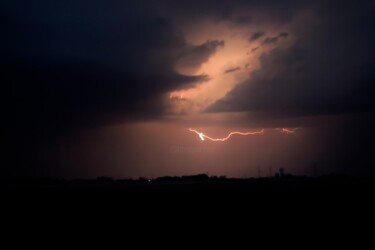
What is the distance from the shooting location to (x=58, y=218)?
91.9 ft

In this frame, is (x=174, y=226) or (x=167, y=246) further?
(x=174, y=226)

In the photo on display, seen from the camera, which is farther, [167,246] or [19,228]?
[19,228]

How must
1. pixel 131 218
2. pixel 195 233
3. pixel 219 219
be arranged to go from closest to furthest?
pixel 195 233 → pixel 219 219 → pixel 131 218

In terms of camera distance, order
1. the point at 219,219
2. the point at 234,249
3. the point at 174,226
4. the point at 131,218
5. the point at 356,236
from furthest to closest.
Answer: the point at 131,218 < the point at 219,219 < the point at 174,226 < the point at 356,236 < the point at 234,249

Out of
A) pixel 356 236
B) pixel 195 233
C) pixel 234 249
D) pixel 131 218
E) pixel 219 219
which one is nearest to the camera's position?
pixel 234 249

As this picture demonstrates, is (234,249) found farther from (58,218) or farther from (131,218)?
(58,218)

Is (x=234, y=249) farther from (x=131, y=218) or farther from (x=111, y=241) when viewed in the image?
(x=131, y=218)

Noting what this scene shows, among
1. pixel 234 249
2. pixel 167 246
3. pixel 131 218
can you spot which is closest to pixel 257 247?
pixel 234 249

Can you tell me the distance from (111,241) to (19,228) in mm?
8125

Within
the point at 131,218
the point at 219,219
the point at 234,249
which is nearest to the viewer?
the point at 234,249

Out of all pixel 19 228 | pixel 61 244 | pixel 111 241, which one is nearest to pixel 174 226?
pixel 111 241

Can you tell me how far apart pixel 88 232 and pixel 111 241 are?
3163 millimetres

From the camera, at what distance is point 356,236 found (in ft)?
61.6

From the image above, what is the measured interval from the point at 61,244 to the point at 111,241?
7.94 ft
